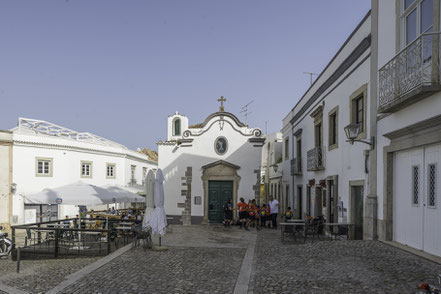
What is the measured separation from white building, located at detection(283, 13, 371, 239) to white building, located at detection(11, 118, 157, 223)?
14.1m

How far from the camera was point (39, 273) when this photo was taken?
814 cm

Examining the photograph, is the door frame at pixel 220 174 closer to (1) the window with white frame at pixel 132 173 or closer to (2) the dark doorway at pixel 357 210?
(2) the dark doorway at pixel 357 210

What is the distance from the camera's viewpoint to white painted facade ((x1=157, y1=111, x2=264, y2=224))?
1853 cm

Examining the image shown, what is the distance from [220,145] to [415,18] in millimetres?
12243

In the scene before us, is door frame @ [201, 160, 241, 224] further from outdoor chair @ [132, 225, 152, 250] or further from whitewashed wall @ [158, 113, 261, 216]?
outdoor chair @ [132, 225, 152, 250]

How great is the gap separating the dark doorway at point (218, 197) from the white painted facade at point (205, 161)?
0.76 feet

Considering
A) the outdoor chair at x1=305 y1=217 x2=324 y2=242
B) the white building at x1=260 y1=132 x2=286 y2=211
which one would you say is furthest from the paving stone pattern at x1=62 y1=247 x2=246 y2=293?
the white building at x1=260 y1=132 x2=286 y2=211

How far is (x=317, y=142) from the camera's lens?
15.8m

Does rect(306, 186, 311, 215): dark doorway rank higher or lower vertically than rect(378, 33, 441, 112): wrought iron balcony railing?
lower

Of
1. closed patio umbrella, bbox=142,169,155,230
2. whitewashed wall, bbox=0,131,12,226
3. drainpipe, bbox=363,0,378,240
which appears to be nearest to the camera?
drainpipe, bbox=363,0,378,240

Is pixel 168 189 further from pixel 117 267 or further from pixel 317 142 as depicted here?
pixel 117 267

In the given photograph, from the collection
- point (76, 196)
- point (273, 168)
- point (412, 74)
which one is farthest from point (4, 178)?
point (412, 74)

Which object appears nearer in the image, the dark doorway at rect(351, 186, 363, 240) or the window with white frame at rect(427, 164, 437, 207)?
the window with white frame at rect(427, 164, 437, 207)

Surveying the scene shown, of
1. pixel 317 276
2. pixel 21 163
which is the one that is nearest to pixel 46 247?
pixel 317 276
